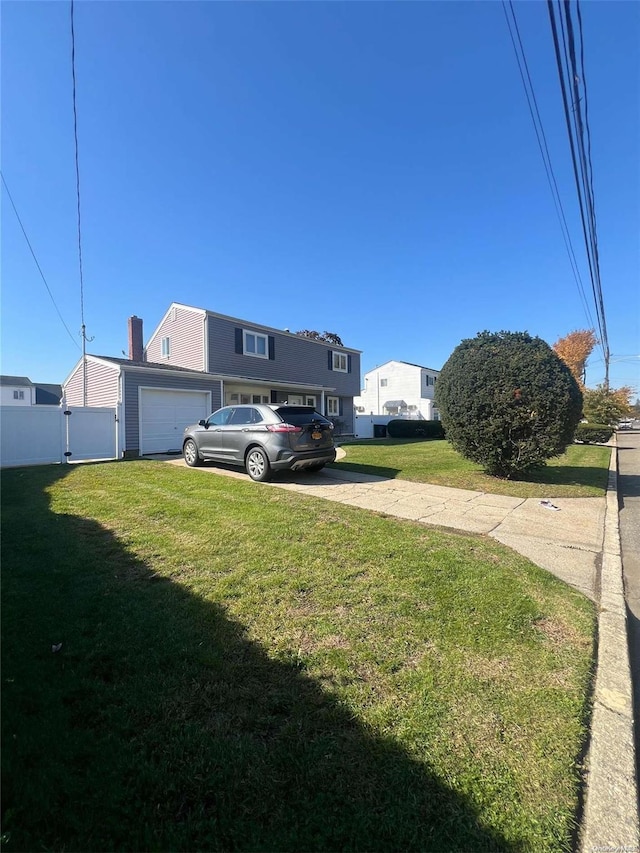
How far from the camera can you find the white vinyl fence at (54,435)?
1097 centimetres

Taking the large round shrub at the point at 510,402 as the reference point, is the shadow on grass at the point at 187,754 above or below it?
below

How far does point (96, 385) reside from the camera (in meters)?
15.4

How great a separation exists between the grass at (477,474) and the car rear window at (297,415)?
2446mm

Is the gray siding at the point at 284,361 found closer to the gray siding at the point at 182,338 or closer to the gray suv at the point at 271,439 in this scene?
the gray siding at the point at 182,338

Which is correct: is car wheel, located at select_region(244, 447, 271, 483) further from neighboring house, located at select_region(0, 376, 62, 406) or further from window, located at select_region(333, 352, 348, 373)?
neighboring house, located at select_region(0, 376, 62, 406)

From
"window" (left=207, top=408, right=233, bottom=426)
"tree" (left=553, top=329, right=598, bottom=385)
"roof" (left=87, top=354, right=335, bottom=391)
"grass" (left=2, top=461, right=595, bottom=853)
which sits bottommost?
"grass" (left=2, top=461, right=595, bottom=853)

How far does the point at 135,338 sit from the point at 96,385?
6.09m

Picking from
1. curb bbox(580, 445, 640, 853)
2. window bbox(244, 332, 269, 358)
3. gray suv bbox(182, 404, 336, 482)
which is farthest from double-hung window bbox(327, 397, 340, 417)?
curb bbox(580, 445, 640, 853)

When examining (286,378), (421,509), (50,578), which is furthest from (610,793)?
(286,378)

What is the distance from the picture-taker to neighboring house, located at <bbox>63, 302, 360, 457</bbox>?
13.7 meters

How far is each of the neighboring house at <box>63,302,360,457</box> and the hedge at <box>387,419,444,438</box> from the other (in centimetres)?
365

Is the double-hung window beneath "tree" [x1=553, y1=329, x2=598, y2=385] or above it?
beneath

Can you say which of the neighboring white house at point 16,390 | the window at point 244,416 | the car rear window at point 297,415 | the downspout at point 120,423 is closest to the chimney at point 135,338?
the downspout at point 120,423

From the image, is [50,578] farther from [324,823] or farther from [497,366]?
[497,366]
